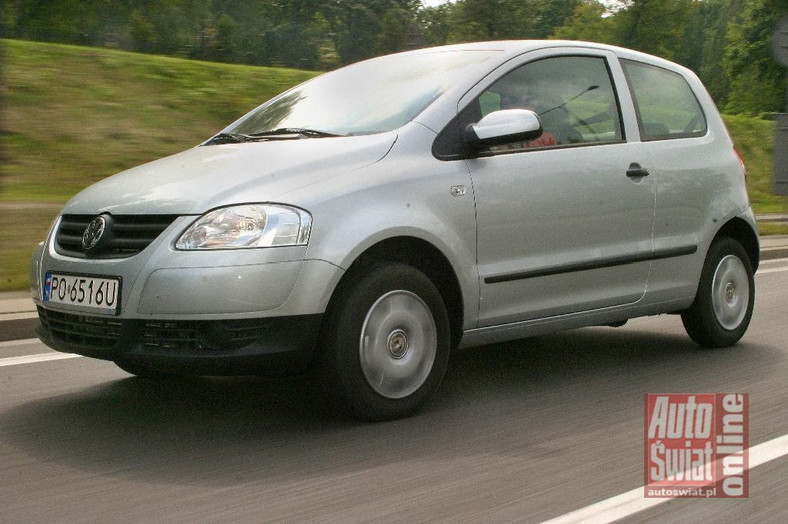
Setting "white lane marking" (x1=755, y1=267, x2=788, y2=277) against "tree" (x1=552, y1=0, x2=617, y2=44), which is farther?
"tree" (x1=552, y1=0, x2=617, y2=44)

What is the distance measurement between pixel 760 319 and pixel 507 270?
140 inches

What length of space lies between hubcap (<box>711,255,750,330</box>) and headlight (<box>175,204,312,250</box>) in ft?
10.2

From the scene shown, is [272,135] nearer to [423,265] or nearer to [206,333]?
[423,265]

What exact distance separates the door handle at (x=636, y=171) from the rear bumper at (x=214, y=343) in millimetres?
2153

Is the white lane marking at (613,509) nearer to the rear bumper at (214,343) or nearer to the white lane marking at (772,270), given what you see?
the rear bumper at (214,343)

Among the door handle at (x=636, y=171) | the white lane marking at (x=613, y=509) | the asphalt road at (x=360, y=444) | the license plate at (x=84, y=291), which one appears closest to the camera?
the white lane marking at (x=613, y=509)

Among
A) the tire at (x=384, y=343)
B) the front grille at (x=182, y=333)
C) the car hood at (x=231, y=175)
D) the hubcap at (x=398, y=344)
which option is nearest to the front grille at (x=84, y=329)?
the front grille at (x=182, y=333)

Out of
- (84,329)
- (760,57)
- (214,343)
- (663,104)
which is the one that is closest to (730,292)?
(663,104)

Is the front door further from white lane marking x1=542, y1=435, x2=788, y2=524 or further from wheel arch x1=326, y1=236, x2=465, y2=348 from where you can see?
white lane marking x1=542, y1=435, x2=788, y2=524

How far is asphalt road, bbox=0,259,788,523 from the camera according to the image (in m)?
3.79

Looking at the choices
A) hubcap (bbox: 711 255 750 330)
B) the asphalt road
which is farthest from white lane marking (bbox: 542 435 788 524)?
hubcap (bbox: 711 255 750 330)

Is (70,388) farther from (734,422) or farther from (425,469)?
(734,422)

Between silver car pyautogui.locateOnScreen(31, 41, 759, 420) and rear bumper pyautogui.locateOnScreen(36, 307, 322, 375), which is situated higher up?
silver car pyautogui.locateOnScreen(31, 41, 759, 420)

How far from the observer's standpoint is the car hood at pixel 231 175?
4605 millimetres
